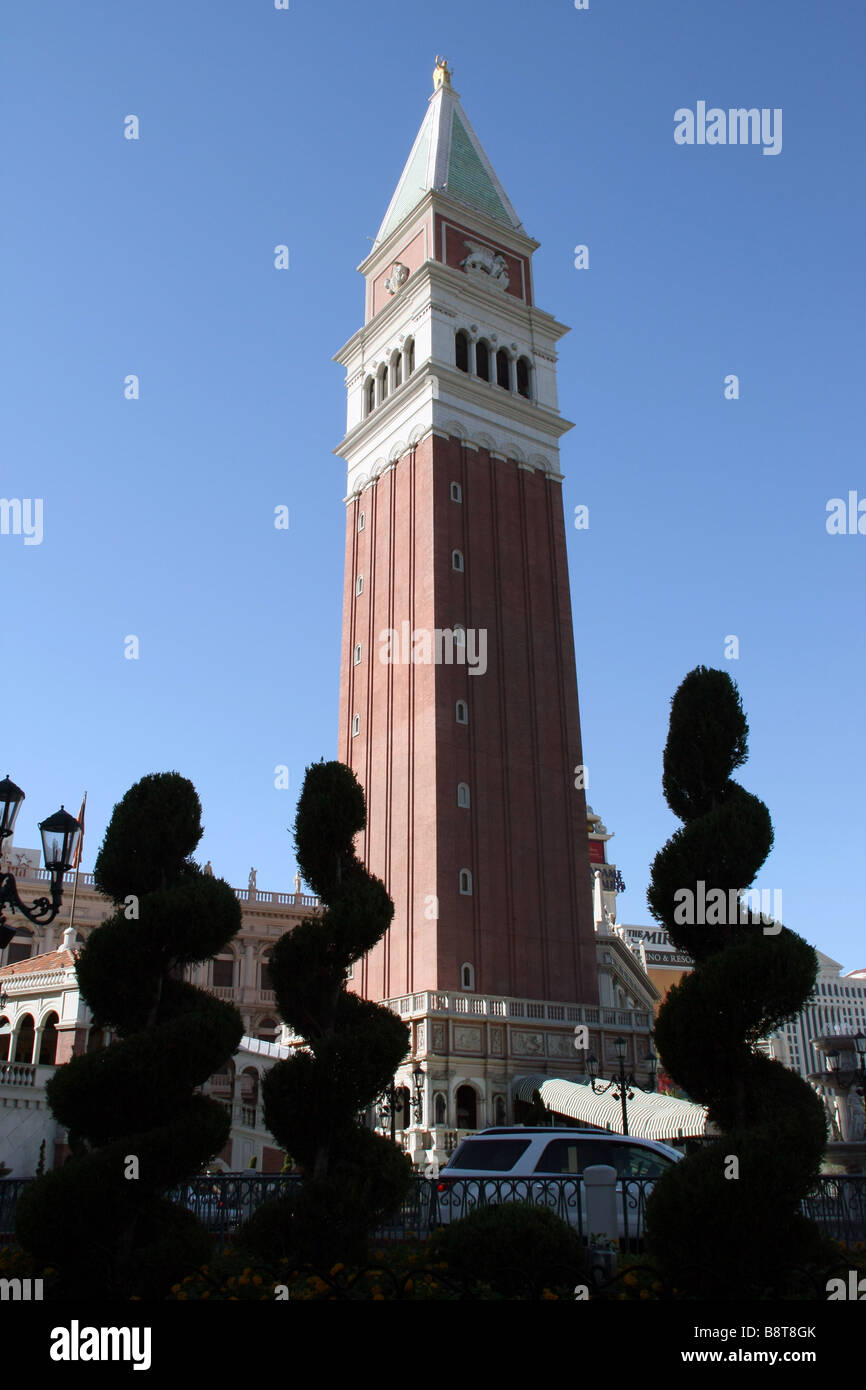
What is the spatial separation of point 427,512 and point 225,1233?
3399 cm

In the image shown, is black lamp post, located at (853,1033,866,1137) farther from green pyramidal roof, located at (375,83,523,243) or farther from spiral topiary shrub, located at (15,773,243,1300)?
green pyramidal roof, located at (375,83,523,243)

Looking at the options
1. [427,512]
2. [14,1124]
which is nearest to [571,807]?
[427,512]

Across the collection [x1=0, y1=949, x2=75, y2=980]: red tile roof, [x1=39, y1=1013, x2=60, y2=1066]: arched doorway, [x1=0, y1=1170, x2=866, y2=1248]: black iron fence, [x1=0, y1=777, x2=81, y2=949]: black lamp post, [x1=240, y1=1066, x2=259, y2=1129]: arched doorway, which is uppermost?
[x1=0, y1=777, x2=81, y2=949]: black lamp post

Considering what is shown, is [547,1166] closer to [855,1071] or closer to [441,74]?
[855,1071]

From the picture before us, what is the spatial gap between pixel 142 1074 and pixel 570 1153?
18.6 ft

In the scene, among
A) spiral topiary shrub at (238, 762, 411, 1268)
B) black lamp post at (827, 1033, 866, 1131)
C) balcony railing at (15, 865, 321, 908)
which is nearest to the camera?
spiral topiary shrub at (238, 762, 411, 1268)

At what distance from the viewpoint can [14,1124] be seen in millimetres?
29438

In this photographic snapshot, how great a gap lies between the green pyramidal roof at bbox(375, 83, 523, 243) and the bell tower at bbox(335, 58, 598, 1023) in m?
0.19

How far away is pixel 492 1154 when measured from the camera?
48.9 feet

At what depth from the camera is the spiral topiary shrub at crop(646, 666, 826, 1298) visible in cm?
994

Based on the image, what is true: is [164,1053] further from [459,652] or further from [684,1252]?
[459,652]

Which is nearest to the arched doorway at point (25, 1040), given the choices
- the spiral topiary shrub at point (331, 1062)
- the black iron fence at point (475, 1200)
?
the black iron fence at point (475, 1200)

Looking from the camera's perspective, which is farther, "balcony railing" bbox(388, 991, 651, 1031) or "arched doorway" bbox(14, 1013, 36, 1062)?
"balcony railing" bbox(388, 991, 651, 1031)
